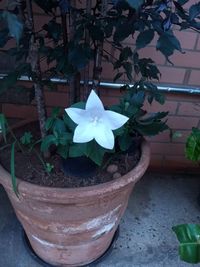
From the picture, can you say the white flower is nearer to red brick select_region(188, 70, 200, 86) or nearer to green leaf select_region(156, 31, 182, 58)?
green leaf select_region(156, 31, 182, 58)

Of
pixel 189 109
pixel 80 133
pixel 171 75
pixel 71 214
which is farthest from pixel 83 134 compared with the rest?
pixel 189 109

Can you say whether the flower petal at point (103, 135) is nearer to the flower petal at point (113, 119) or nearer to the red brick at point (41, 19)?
the flower petal at point (113, 119)

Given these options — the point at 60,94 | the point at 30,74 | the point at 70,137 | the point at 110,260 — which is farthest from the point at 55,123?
the point at 110,260

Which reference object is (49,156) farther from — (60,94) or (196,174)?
(196,174)

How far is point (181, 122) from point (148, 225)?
1.83ft

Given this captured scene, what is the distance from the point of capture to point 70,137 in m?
1.01

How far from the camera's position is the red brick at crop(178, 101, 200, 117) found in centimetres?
166

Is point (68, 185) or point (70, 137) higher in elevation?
point (70, 137)

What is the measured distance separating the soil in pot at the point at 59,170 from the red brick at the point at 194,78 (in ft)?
1.79

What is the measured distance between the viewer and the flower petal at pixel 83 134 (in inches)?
34.1

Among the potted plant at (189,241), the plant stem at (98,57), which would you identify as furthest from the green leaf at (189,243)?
the plant stem at (98,57)

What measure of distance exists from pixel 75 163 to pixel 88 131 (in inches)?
10.4

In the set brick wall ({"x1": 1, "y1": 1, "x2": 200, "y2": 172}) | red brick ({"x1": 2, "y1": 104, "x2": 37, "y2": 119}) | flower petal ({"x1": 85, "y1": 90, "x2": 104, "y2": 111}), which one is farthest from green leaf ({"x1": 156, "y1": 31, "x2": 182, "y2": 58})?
red brick ({"x1": 2, "y1": 104, "x2": 37, "y2": 119})

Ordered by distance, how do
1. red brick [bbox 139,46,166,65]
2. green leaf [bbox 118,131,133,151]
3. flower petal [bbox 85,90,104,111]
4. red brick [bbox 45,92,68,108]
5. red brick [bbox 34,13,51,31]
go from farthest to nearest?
red brick [bbox 45,92,68,108]
red brick [bbox 139,46,166,65]
red brick [bbox 34,13,51,31]
green leaf [bbox 118,131,133,151]
flower petal [bbox 85,90,104,111]
